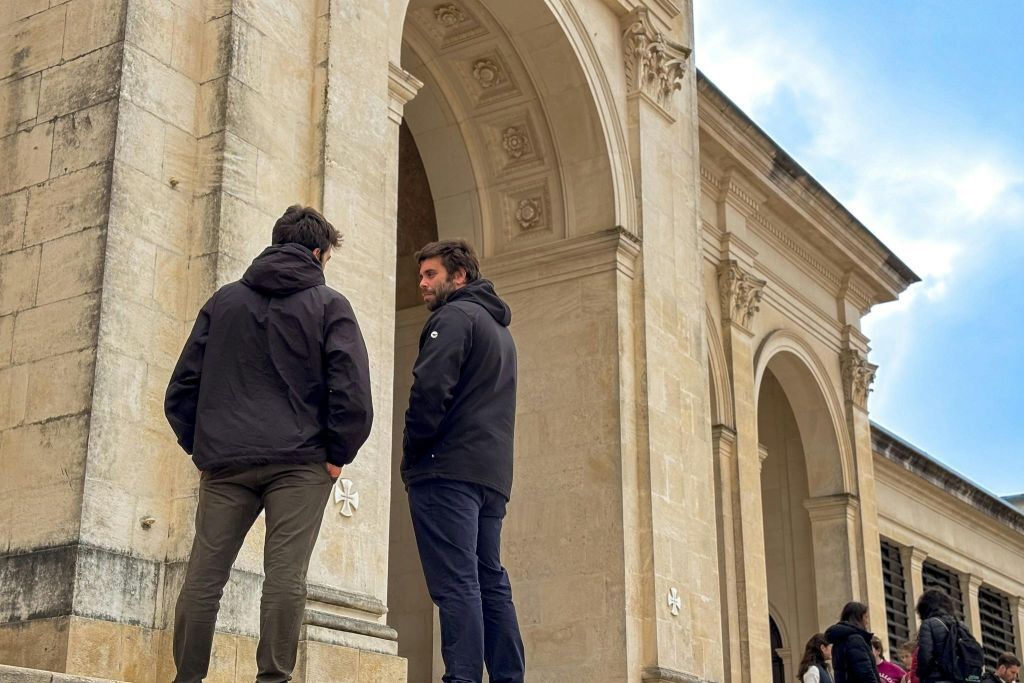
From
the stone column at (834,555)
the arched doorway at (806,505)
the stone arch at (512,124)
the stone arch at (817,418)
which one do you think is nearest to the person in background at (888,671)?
the stone arch at (512,124)

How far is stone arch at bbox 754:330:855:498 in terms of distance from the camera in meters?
22.7

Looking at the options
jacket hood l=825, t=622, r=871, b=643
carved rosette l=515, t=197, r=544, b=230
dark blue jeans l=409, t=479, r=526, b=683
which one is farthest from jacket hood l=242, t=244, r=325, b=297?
carved rosette l=515, t=197, r=544, b=230

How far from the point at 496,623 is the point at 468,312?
131 centimetres

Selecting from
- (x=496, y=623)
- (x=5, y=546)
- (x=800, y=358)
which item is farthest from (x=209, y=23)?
(x=800, y=358)

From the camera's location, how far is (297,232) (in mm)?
5844

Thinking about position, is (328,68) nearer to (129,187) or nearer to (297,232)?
(129,187)

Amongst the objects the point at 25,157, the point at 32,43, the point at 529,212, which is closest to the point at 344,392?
the point at 25,157

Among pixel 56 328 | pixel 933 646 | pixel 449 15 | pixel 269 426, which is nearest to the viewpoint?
pixel 269 426

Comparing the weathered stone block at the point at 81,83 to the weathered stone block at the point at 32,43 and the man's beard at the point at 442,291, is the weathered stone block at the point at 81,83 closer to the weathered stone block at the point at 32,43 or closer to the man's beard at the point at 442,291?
the weathered stone block at the point at 32,43

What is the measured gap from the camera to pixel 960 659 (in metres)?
10.0

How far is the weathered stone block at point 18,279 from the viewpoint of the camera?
8.03m

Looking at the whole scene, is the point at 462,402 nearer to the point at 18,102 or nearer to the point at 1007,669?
the point at 18,102

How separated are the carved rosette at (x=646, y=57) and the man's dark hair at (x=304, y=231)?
8.93m

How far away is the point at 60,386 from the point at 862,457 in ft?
57.6
